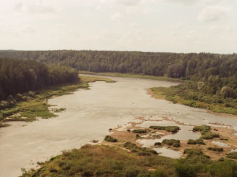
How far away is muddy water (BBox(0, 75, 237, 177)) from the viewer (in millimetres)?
51875

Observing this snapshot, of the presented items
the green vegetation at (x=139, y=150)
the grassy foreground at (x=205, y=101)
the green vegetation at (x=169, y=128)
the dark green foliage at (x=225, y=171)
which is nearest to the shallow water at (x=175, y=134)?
the green vegetation at (x=169, y=128)

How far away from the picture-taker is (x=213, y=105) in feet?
335

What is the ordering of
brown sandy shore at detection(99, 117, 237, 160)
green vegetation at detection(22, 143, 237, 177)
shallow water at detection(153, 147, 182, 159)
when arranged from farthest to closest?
brown sandy shore at detection(99, 117, 237, 160), shallow water at detection(153, 147, 182, 159), green vegetation at detection(22, 143, 237, 177)

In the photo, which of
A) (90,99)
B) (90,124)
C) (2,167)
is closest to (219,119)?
(90,124)

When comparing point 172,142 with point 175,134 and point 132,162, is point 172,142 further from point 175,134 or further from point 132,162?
point 132,162

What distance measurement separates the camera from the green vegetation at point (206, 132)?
65.5 m

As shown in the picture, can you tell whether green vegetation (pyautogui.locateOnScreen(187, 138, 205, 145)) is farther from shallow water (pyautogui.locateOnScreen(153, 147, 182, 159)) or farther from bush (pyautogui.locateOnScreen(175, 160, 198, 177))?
bush (pyautogui.locateOnScreen(175, 160, 198, 177))

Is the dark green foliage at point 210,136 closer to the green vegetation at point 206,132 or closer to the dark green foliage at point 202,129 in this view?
the green vegetation at point 206,132

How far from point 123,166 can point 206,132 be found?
3434cm

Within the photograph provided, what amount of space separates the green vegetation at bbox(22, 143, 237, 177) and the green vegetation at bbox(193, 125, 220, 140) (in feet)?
43.8

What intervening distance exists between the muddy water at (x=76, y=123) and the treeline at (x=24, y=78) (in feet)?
49.4

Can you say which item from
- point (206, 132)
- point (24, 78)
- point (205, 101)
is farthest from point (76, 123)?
point (205, 101)

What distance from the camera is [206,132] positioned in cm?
6919

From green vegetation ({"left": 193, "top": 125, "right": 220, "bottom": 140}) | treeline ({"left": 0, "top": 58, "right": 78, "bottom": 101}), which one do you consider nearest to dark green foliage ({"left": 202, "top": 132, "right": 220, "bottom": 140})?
green vegetation ({"left": 193, "top": 125, "right": 220, "bottom": 140})
